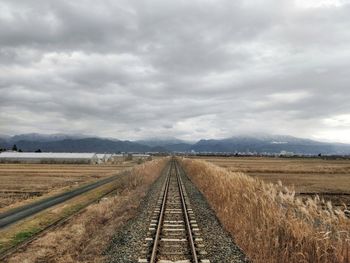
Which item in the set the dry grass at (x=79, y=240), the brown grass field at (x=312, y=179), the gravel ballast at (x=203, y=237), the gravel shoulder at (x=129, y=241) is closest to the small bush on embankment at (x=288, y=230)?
the gravel ballast at (x=203, y=237)

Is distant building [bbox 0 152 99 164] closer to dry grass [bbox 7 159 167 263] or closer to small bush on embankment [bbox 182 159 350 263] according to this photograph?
dry grass [bbox 7 159 167 263]

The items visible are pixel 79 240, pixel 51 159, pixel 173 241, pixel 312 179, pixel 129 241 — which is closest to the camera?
pixel 173 241

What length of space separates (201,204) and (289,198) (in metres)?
13.3

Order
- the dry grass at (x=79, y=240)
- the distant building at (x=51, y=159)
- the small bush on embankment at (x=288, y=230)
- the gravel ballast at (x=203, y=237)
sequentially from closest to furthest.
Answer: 1. the small bush on embankment at (x=288, y=230)
2. the gravel ballast at (x=203, y=237)
3. the dry grass at (x=79, y=240)
4. the distant building at (x=51, y=159)

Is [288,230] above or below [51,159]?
below

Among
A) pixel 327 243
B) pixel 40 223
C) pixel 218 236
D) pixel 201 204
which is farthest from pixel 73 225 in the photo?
pixel 327 243

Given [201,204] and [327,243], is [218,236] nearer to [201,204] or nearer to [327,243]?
[327,243]

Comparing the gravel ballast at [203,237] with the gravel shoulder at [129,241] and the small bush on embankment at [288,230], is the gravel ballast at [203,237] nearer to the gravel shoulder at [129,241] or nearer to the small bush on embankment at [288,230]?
the gravel shoulder at [129,241]

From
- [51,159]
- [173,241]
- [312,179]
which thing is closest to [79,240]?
[173,241]

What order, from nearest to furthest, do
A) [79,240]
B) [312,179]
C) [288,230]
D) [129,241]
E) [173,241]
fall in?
[288,230] < [173,241] < [129,241] < [79,240] < [312,179]

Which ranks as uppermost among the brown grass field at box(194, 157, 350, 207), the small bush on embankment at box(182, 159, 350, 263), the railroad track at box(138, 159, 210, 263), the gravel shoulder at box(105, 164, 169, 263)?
the small bush on embankment at box(182, 159, 350, 263)

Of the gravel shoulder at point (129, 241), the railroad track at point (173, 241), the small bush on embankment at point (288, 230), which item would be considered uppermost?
the small bush on embankment at point (288, 230)

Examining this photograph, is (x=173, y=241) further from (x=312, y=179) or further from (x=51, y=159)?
(x=51, y=159)

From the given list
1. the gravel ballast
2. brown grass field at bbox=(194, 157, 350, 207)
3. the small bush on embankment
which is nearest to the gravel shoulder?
the gravel ballast
